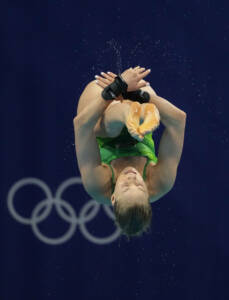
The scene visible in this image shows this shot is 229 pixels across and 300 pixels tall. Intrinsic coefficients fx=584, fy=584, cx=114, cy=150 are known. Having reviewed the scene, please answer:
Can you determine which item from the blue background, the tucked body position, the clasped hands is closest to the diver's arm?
the tucked body position

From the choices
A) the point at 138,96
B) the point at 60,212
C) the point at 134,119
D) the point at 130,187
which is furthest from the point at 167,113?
the point at 60,212

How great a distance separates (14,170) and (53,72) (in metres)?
0.90

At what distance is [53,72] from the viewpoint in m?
4.93

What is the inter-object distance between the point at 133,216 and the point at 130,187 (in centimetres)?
14

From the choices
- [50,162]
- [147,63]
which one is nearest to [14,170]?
[50,162]

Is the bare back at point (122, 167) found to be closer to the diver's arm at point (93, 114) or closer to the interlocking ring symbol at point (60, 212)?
the diver's arm at point (93, 114)

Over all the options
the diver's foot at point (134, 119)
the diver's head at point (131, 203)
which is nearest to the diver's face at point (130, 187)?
the diver's head at point (131, 203)

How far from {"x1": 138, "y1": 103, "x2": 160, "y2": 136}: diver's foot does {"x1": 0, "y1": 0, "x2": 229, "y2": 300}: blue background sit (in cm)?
210

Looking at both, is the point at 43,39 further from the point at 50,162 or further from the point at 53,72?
the point at 50,162

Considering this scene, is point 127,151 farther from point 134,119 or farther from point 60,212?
point 60,212

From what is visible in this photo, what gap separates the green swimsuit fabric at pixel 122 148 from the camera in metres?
3.19

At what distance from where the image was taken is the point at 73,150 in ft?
16.4

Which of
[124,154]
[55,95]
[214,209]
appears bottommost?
[214,209]

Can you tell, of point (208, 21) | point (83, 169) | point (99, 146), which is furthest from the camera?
point (208, 21)
